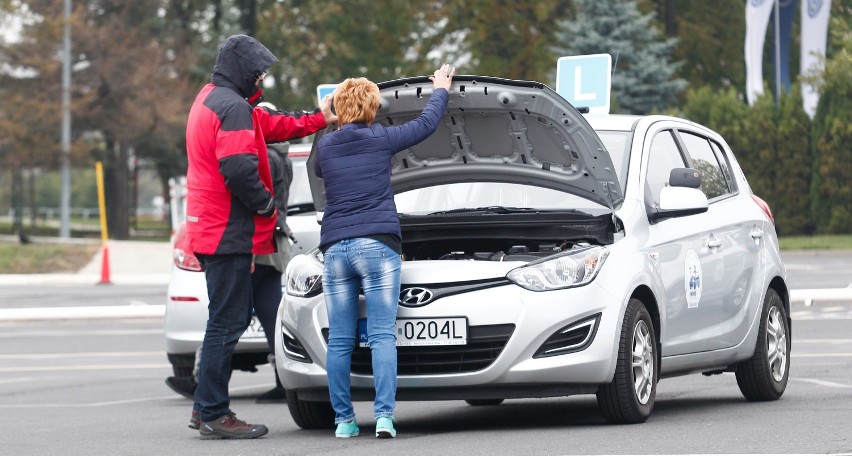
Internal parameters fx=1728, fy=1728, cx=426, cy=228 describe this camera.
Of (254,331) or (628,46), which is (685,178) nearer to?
(254,331)

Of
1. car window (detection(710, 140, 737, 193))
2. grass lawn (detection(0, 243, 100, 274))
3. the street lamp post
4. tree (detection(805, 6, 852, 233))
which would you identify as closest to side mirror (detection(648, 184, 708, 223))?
car window (detection(710, 140, 737, 193))

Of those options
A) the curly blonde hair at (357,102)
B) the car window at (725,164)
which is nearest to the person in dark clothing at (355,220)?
the curly blonde hair at (357,102)

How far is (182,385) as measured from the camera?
11.3 m

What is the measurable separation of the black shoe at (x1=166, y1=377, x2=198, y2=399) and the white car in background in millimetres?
255

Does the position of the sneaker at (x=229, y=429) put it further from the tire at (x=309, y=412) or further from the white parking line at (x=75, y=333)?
the white parking line at (x=75, y=333)

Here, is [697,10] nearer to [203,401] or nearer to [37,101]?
[37,101]

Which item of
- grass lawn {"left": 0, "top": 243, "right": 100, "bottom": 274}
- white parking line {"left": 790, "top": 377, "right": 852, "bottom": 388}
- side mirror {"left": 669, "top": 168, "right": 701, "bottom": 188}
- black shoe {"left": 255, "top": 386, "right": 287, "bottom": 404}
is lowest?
grass lawn {"left": 0, "top": 243, "right": 100, "bottom": 274}

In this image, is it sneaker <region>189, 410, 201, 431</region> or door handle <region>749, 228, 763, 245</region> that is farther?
door handle <region>749, 228, 763, 245</region>

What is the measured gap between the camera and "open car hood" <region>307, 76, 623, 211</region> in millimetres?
8438

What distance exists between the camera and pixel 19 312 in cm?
2142

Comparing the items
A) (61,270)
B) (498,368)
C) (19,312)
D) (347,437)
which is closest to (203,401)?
(347,437)

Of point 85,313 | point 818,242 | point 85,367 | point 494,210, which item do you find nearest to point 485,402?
point 494,210

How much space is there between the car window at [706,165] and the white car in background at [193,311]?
8.62 feet

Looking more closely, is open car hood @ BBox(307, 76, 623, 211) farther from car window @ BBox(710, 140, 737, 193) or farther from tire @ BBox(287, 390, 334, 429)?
car window @ BBox(710, 140, 737, 193)
